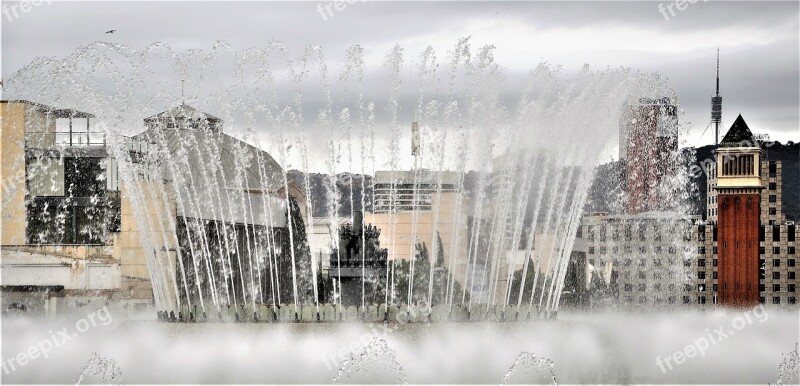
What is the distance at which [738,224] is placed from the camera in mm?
135375

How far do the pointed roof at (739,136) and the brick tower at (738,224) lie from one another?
4.00 ft

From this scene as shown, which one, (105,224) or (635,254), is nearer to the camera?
(105,224)

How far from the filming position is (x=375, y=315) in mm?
33000

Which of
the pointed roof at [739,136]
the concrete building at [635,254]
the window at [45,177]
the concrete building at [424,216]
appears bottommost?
the concrete building at [635,254]

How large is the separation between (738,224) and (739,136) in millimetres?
11157

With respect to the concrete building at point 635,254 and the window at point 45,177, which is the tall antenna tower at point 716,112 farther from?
the window at point 45,177

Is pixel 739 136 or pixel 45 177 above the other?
pixel 739 136

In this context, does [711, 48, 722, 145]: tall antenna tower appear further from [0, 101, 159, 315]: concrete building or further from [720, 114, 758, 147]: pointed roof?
[0, 101, 159, 315]: concrete building

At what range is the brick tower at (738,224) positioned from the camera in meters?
135

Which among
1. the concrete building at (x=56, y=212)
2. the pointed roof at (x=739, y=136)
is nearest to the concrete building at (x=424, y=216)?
the concrete building at (x=56, y=212)

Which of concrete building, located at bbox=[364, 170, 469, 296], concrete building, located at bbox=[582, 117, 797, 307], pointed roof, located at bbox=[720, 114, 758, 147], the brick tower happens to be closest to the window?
concrete building, located at bbox=[364, 170, 469, 296]

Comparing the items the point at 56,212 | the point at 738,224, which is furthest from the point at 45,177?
the point at 738,224

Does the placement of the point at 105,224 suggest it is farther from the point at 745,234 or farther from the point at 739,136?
the point at 739,136

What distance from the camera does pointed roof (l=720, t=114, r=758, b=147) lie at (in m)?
139
